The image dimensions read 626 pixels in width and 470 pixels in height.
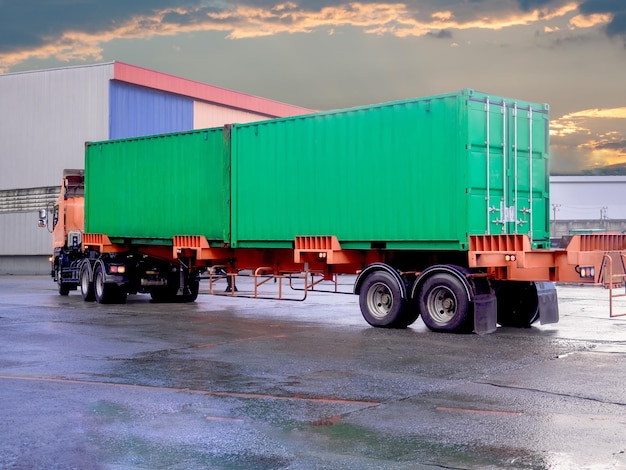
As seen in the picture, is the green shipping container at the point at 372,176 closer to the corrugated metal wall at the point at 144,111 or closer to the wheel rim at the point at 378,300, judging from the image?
the wheel rim at the point at 378,300

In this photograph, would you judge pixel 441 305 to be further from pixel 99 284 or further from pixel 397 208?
pixel 99 284

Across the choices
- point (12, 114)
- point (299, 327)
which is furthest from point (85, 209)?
point (12, 114)

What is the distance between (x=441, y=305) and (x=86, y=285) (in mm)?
11643

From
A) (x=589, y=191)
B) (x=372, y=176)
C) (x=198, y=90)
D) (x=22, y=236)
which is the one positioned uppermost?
(x=198, y=90)

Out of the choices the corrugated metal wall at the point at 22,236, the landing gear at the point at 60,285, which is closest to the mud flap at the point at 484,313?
the landing gear at the point at 60,285

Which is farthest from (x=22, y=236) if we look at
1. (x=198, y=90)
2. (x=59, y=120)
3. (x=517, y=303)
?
(x=517, y=303)

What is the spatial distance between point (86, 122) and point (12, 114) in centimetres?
493

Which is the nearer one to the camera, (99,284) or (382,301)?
(382,301)

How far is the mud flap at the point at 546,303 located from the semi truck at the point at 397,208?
0.11 ft

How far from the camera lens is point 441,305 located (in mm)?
15531

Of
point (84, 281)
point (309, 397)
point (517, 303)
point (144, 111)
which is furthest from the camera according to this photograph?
point (144, 111)

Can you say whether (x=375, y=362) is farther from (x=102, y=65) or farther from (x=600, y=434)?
(x=102, y=65)

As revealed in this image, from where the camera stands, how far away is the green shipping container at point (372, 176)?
15.3 meters

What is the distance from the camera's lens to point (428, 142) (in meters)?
15.6
